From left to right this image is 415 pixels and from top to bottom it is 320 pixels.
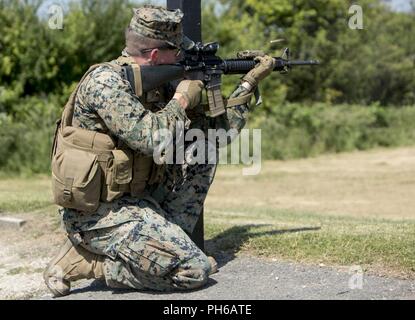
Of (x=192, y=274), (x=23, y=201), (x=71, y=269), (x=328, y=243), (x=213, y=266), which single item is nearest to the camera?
(x=192, y=274)

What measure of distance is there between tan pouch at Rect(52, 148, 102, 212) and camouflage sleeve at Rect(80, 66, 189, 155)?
0.82ft

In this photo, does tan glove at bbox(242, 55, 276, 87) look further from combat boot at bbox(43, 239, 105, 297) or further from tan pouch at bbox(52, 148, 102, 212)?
combat boot at bbox(43, 239, 105, 297)

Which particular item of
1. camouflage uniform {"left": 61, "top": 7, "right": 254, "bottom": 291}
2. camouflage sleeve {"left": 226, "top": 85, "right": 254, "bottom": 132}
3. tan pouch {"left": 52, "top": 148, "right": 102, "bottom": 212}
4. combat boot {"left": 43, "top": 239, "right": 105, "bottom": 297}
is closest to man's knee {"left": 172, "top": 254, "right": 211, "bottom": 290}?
camouflage uniform {"left": 61, "top": 7, "right": 254, "bottom": 291}

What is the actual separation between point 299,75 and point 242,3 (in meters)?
4.03

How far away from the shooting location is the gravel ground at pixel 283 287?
14.1 feet

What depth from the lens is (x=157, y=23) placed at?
14.4 feet

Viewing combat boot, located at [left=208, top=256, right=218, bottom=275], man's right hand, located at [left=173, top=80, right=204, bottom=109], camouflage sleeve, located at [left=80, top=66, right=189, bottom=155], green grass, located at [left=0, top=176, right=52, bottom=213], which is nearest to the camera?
camouflage sleeve, located at [left=80, top=66, right=189, bottom=155]

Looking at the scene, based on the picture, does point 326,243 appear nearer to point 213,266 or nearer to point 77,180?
Answer: point 213,266

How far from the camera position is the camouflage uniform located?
425cm

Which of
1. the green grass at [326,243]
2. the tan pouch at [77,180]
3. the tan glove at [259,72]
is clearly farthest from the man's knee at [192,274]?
the tan glove at [259,72]

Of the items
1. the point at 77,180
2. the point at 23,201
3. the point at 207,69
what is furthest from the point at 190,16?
the point at 23,201

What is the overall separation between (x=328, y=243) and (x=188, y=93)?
5.54 feet

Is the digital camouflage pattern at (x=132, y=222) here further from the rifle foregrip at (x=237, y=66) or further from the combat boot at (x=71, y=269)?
the rifle foregrip at (x=237, y=66)
